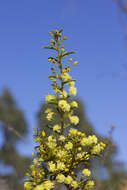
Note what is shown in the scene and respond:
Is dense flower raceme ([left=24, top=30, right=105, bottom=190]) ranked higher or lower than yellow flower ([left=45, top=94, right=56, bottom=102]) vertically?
lower

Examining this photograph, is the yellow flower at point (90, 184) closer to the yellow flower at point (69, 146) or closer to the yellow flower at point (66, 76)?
the yellow flower at point (69, 146)

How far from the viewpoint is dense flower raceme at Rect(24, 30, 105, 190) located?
1.73m

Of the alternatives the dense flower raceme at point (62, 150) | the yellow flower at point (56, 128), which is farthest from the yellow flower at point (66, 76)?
the yellow flower at point (56, 128)

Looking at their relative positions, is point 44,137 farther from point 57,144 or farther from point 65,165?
point 65,165

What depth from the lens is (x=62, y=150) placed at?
1759 millimetres

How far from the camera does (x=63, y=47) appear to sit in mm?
1919

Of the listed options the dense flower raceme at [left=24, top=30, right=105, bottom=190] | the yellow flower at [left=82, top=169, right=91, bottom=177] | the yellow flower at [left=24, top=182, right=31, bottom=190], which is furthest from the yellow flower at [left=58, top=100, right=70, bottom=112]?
the yellow flower at [left=24, top=182, right=31, bottom=190]

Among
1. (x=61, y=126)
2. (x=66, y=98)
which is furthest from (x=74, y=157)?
(x=66, y=98)

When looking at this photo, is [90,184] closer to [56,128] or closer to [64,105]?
[56,128]

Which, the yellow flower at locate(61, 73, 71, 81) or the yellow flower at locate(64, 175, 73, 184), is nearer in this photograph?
the yellow flower at locate(64, 175, 73, 184)

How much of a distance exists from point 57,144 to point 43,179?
0.25 m

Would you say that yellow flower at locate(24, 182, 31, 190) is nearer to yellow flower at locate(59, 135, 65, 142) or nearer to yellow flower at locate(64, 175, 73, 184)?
yellow flower at locate(64, 175, 73, 184)

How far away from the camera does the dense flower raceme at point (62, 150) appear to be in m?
1.73

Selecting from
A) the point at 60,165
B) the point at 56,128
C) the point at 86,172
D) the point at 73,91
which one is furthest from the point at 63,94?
the point at 86,172
